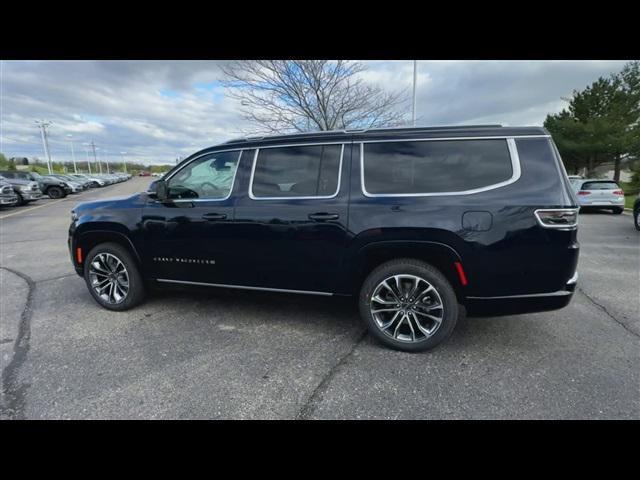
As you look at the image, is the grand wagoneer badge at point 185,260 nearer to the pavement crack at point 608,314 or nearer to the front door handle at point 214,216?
the front door handle at point 214,216

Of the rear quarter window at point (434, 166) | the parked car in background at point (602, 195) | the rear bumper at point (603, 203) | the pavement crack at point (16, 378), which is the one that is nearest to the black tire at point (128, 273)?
the pavement crack at point (16, 378)

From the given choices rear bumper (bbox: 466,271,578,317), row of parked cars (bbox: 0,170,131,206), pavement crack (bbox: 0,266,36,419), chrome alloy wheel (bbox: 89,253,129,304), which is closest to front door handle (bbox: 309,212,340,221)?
rear bumper (bbox: 466,271,578,317)

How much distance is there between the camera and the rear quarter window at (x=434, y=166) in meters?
2.74

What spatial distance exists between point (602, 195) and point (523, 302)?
13.3 m

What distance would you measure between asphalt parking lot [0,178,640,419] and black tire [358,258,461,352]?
108mm

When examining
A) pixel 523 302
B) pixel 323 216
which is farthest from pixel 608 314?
pixel 323 216

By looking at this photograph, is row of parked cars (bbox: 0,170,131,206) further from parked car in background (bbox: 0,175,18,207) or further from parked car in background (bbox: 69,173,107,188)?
parked car in background (bbox: 69,173,107,188)

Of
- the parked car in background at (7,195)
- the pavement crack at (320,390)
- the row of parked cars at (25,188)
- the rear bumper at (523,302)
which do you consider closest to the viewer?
the pavement crack at (320,390)

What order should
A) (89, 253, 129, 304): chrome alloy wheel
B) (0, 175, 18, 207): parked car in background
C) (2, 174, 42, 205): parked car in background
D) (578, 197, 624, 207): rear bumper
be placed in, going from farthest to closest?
(2, 174, 42, 205): parked car in background, (0, 175, 18, 207): parked car in background, (578, 197, 624, 207): rear bumper, (89, 253, 129, 304): chrome alloy wheel

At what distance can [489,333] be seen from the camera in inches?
131

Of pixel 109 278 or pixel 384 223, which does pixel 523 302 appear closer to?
pixel 384 223

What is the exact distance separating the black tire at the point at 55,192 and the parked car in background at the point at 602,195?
29.3 meters

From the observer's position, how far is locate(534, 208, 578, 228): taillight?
101 inches

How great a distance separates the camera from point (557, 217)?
258cm
